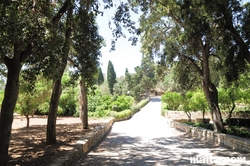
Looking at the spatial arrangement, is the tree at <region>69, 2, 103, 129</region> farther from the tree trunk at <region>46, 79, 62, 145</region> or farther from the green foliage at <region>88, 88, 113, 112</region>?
the green foliage at <region>88, 88, 113, 112</region>

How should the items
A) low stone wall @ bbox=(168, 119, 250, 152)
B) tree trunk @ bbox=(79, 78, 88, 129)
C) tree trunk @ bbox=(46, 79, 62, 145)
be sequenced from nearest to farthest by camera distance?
low stone wall @ bbox=(168, 119, 250, 152), tree trunk @ bbox=(46, 79, 62, 145), tree trunk @ bbox=(79, 78, 88, 129)

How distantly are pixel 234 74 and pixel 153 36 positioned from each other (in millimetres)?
5848

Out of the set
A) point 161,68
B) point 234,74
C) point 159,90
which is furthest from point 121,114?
point 159,90

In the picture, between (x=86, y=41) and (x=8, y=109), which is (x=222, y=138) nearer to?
(x=86, y=41)

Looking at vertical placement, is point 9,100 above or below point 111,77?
below

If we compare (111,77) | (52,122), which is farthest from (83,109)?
(111,77)

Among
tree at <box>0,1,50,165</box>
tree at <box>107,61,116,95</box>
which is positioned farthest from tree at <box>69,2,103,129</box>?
tree at <box>107,61,116,95</box>

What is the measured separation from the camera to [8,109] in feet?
18.0

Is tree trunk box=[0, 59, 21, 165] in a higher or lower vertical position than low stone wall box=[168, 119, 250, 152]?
higher

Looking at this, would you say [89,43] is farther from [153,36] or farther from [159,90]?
[159,90]

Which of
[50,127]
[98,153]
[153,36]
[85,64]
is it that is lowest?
[98,153]

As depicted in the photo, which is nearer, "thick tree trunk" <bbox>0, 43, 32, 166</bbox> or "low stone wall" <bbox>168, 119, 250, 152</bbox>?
"thick tree trunk" <bbox>0, 43, 32, 166</bbox>

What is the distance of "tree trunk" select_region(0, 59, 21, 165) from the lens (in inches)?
210

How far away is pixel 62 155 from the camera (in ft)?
21.2
